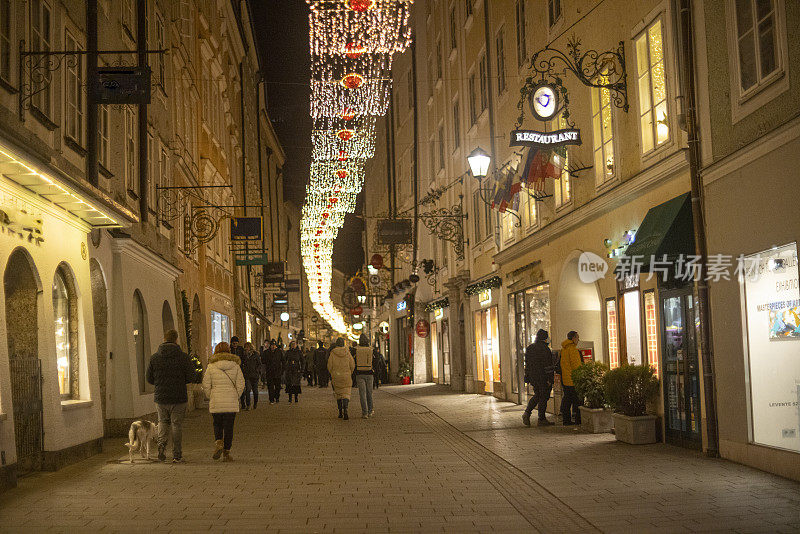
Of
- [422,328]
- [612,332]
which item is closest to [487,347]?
[422,328]

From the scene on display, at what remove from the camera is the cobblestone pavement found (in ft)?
28.5

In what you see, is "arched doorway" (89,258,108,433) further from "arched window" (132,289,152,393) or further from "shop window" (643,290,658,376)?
"shop window" (643,290,658,376)

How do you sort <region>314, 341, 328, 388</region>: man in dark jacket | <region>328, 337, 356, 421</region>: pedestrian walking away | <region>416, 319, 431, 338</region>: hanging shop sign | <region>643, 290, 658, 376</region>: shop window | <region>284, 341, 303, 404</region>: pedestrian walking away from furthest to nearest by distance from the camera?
<region>416, 319, 431, 338</region>: hanging shop sign
<region>314, 341, 328, 388</region>: man in dark jacket
<region>284, 341, 303, 404</region>: pedestrian walking away
<region>328, 337, 356, 421</region>: pedestrian walking away
<region>643, 290, 658, 376</region>: shop window

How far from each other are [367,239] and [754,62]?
2270 inches

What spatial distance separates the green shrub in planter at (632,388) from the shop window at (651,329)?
0.53 m

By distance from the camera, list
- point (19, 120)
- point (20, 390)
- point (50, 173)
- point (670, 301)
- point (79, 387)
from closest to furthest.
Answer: point (50, 173), point (20, 390), point (19, 120), point (670, 301), point (79, 387)

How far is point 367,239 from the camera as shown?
6894cm

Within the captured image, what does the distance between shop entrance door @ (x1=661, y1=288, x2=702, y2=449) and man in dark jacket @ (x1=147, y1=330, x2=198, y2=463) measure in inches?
288

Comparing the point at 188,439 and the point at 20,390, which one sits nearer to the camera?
the point at 20,390

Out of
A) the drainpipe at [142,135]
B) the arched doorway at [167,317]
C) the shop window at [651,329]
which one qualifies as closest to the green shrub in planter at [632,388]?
the shop window at [651,329]

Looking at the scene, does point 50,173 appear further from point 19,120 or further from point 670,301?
point 670,301

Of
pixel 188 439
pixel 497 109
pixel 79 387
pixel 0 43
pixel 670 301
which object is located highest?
pixel 497 109

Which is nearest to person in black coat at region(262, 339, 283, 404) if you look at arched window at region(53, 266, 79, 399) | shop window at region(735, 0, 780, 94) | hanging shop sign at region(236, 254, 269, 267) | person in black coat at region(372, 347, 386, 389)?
hanging shop sign at region(236, 254, 269, 267)

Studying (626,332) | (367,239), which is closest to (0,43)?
(626,332)
